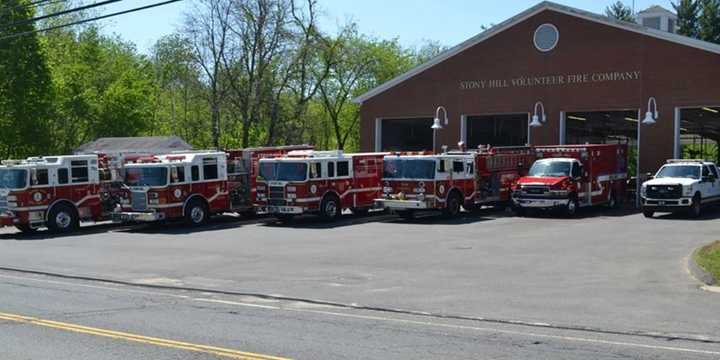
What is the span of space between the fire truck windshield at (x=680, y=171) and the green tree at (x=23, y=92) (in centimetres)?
3372

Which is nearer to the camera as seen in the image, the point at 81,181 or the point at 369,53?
the point at 81,181

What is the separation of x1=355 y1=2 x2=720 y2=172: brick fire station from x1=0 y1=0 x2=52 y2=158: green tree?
1848cm

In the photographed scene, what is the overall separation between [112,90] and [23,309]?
44247 millimetres

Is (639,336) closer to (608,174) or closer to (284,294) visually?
(284,294)

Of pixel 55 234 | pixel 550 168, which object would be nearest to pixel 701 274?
pixel 550 168

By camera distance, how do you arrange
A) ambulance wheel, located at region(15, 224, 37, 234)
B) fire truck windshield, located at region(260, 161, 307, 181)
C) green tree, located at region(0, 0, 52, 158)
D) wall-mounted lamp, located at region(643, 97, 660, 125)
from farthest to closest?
green tree, located at region(0, 0, 52, 158) → wall-mounted lamp, located at region(643, 97, 660, 125) → fire truck windshield, located at region(260, 161, 307, 181) → ambulance wheel, located at region(15, 224, 37, 234)

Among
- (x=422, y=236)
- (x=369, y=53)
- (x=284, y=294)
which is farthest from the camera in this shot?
(x=369, y=53)

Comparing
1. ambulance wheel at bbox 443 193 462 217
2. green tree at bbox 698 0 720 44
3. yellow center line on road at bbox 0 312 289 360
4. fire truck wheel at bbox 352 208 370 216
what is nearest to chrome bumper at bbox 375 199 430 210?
ambulance wheel at bbox 443 193 462 217

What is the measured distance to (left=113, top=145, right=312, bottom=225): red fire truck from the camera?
2873 cm

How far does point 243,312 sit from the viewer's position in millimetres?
11961

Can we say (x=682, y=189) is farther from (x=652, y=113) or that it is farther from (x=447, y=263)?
(x=447, y=263)

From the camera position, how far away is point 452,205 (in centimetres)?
3025

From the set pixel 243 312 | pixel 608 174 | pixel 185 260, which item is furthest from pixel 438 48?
pixel 243 312

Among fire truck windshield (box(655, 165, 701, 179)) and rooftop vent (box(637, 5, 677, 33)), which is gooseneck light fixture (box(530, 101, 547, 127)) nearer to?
fire truck windshield (box(655, 165, 701, 179))
